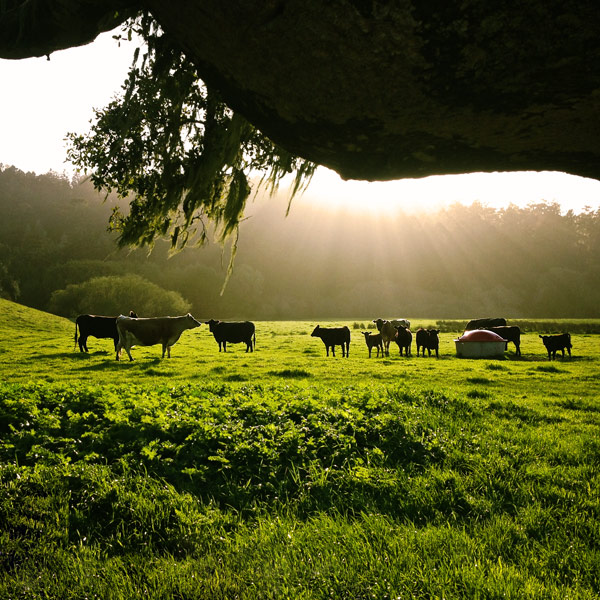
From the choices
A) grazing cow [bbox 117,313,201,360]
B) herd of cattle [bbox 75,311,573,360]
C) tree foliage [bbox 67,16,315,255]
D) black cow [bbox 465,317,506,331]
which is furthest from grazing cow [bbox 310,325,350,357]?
tree foliage [bbox 67,16,315,255]

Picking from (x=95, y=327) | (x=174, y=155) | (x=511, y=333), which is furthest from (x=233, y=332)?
(x=174, y=155)

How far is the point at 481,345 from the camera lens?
81.4ft

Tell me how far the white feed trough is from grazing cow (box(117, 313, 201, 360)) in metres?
16.6

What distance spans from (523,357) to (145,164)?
24.6 meters

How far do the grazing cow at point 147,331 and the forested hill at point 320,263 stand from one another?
50192mm

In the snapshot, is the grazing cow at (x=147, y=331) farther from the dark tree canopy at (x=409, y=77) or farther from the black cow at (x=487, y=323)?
the black cow at (x=487, y=323)

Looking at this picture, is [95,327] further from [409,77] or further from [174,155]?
[409,77]

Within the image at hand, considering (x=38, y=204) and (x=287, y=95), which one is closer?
(x=287, y=95)

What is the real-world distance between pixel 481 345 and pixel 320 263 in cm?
12073

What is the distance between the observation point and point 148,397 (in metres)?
8.80

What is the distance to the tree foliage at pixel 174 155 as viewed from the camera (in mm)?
5062

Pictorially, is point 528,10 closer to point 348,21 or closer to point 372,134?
point 348,21

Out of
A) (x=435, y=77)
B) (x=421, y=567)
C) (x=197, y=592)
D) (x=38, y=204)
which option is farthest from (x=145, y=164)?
(x=38, y=204)

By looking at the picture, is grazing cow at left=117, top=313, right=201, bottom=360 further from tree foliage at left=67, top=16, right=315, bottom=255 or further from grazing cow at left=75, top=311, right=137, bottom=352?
tree foliage at left=67, top=16, right=315, bottom=255
